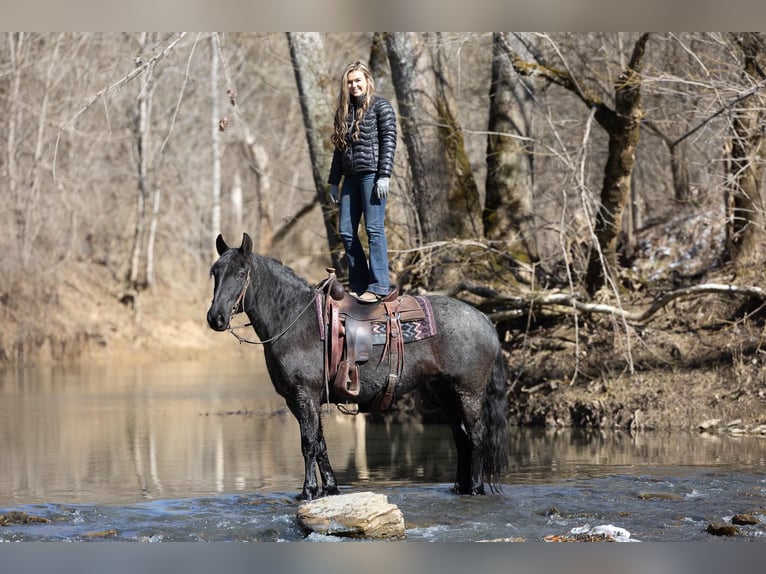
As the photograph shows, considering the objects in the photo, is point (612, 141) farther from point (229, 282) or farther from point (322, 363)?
point (229, 282)

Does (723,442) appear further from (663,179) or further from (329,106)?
(663,179)

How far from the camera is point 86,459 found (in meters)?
12.9

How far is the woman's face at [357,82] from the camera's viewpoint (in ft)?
32.0

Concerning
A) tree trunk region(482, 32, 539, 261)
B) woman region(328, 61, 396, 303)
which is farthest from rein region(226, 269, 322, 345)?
tree trunk region(482, 32, 539, 261)

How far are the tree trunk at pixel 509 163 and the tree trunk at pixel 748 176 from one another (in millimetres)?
2866

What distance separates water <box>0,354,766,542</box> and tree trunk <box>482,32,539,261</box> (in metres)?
3.21

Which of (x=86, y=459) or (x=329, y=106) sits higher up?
(x=329, y=106)

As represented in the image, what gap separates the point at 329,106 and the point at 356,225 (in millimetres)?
7378

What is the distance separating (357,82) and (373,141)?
0.51m

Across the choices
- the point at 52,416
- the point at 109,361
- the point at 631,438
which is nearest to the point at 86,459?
the point at 52,416

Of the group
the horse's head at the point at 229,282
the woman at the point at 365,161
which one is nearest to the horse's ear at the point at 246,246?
the horse's head at the point at 229,282

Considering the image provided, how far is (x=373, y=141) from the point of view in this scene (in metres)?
9.85

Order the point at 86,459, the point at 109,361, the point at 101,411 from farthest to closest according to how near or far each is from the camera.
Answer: the point at 109,361, the point at 101,411, the point at 86,459

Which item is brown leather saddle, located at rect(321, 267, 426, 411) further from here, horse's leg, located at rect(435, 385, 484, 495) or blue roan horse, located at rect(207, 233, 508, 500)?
horse's leg, located at rect(435, 385, 484, 495)
